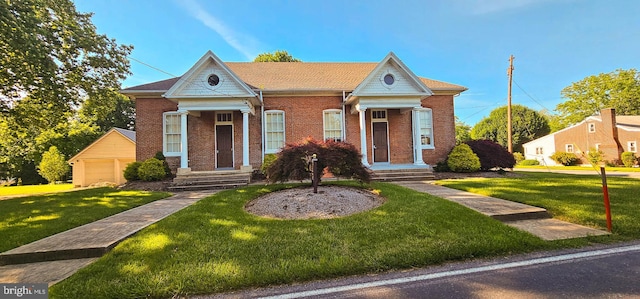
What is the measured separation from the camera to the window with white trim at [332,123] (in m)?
13.8

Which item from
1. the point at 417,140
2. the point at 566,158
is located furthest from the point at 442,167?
the point at 566,158

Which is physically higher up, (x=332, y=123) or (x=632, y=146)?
(x=332, y=123)

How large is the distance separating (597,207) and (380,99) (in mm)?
8483

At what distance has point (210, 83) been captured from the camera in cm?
1223

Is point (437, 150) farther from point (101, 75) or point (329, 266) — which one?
point (101, 75)

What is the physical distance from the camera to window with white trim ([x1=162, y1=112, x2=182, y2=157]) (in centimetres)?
1343

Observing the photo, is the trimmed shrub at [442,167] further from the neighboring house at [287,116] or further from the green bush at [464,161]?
the neighboring house at [287,116]

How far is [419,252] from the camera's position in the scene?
11.9 ft

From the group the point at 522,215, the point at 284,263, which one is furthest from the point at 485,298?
the point at 522,215

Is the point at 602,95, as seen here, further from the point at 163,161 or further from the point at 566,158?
the point at 163,161

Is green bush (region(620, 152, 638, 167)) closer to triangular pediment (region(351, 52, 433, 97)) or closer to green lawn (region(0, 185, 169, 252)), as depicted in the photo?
triangular pediment (region(351, 52, 433, 97))

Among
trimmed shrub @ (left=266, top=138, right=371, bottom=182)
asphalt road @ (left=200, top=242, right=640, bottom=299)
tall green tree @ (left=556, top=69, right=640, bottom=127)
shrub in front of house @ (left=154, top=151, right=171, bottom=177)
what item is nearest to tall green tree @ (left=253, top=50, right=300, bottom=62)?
shrub in front of house @ (left=154, top=151, right=171, bottom=177)

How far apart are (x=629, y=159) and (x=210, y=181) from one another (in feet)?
119

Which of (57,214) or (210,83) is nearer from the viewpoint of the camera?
(57,214)
